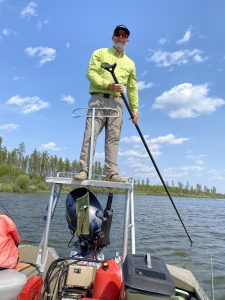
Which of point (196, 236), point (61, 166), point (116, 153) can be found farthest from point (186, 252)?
point (61, 166)

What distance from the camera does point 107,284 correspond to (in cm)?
420

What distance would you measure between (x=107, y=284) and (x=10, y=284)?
1437mm

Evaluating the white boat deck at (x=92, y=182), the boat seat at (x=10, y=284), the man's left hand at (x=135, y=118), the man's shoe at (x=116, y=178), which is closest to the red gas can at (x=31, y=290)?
the boat seat at (x=10, y=284)

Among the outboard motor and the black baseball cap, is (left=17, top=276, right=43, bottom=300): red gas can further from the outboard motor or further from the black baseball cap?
the black baseball cap

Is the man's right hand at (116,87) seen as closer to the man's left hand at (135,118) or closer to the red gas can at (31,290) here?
the man's left hand at (135,118)

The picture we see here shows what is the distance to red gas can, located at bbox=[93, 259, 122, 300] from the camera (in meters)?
4.18

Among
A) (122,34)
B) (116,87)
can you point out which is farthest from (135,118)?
(122,34)

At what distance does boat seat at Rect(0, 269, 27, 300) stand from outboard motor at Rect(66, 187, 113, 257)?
7.78 ft

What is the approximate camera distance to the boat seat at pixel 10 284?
301cm

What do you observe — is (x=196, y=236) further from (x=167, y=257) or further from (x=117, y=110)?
(x=117, y=110)

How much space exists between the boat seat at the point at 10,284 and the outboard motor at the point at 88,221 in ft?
7.78

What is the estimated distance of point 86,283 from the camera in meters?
4.82

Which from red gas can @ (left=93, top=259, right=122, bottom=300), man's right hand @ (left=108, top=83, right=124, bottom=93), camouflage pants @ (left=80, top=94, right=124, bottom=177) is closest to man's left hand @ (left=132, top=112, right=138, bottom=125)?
camouflage pants @ (left=80, top=94, right=124, bottom=177)

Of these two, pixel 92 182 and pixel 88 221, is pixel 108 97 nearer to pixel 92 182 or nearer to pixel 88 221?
pixel 92 182
